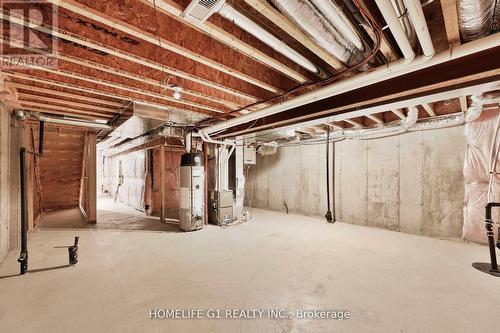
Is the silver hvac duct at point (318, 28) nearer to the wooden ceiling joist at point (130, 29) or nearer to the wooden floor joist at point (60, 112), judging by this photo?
the wooden ceiling joist at point (130, 29)

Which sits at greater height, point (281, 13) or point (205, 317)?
point (281, 13)

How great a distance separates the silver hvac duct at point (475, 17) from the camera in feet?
3.77

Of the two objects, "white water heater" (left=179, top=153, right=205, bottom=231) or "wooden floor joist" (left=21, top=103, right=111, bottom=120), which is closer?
"wooden floor joist" (left=21, top=103, right=111, bottom=120)

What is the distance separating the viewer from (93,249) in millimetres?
3291

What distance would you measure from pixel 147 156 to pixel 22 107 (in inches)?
126

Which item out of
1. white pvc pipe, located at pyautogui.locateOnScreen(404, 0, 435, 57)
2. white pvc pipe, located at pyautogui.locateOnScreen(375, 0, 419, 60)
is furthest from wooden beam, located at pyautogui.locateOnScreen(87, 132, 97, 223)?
white pvc pipe, located at pyautogui.locateOnScreen(404, 0, 435, 57)

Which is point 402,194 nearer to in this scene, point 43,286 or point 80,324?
point 80,324

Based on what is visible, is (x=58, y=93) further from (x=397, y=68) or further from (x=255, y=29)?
(x=397, y=68)

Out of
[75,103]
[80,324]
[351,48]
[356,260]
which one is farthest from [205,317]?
[75,103]

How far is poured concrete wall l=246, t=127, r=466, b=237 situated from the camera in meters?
3.78

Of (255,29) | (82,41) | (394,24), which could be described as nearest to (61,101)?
(82,41)

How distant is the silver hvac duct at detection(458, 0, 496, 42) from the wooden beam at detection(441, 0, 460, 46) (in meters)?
Result: 0.02

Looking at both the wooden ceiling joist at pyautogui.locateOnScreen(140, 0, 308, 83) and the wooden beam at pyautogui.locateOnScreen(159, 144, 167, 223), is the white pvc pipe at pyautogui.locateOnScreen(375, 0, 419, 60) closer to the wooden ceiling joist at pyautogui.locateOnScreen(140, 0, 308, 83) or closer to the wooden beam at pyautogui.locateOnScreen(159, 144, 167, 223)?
the wooden ceiling joist at pyautogui.locateOnScreen(140, 0, 308, 83)

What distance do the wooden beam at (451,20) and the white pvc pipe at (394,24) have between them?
0.20 m
